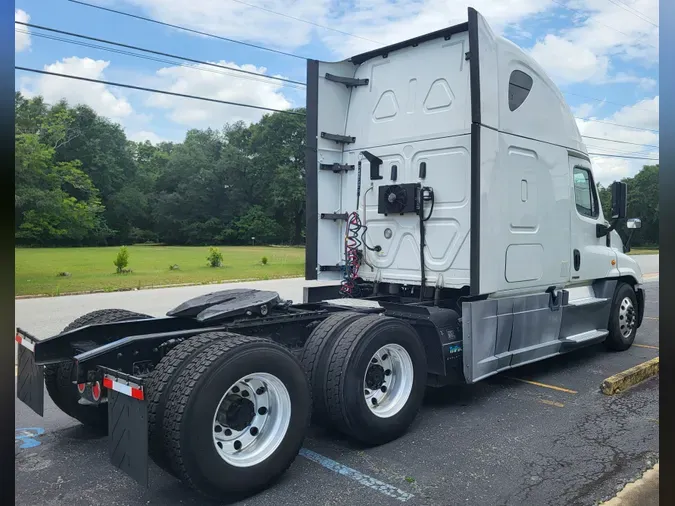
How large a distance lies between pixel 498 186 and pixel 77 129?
21882 millimetres

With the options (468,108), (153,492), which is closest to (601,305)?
(468,108)

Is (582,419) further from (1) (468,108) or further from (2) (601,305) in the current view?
(1) (468,108)

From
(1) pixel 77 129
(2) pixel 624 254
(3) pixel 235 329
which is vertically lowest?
(3) pixel 235 329

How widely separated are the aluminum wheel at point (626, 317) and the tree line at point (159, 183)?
10229 mm

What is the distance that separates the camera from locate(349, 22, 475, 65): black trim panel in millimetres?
5672

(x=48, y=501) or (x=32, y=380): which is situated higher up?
(x=32, y=380)

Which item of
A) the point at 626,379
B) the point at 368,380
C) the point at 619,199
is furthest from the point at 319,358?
the point at 619,199

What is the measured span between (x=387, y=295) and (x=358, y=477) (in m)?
2.86

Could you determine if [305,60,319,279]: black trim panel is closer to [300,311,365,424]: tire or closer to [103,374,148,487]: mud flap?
[300,311,365,424]: tire

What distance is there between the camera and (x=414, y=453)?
442cm

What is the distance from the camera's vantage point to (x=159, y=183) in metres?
31.3

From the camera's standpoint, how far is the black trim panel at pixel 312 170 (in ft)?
20.9

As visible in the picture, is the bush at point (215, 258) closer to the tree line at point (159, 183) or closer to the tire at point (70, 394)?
the tree line at point (159, 183)

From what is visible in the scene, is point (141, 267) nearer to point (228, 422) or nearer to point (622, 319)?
point (622, 319)
